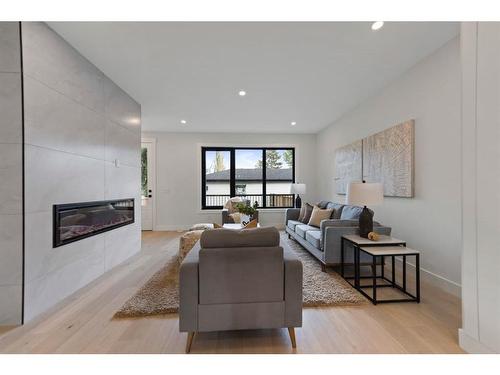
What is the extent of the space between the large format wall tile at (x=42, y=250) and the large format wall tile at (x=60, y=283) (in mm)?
62

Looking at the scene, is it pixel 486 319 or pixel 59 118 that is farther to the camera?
pixel 59 118

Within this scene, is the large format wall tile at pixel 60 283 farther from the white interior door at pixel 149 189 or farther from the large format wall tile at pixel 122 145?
the white interior door at pixel 149 189

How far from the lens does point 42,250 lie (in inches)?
82.1

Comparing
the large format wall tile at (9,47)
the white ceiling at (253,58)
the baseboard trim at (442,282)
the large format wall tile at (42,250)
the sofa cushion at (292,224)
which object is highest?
the white ceiling at (253,58)

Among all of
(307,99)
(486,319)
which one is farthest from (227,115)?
(486,319)

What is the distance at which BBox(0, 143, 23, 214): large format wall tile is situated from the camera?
1878mm

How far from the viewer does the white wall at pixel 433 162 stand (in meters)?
2.37

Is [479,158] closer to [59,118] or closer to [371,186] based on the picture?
[371,186]

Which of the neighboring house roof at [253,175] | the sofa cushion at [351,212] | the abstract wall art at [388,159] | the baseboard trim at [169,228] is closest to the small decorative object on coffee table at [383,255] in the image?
the sofa cushion at [351,212]

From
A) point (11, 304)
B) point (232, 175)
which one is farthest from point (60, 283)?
point (232, 175)

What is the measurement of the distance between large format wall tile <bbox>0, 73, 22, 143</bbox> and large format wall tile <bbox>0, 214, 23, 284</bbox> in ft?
2.16

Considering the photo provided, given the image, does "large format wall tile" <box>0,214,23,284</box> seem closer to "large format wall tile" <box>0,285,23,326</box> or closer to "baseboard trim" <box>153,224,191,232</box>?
"large format wall tile" <box>0,285,23,326</box>

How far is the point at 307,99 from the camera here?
3.96 metres
